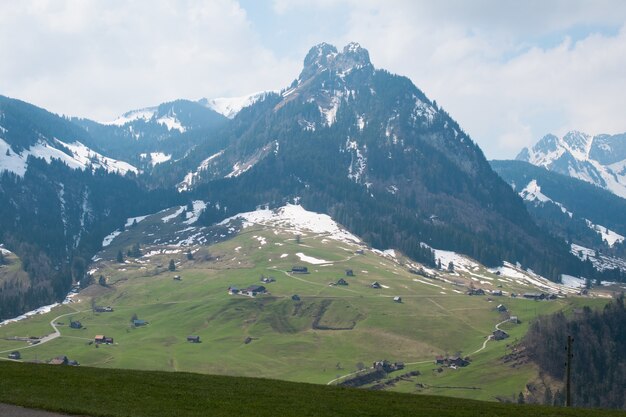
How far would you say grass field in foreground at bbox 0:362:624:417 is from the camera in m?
55.2

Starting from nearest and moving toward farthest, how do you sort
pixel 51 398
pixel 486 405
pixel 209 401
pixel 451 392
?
pixel 51 398, pixel 209 401, pixel 486 405, pixel 451 392

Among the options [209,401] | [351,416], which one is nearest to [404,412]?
[351,416]

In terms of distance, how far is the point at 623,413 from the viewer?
67.8m

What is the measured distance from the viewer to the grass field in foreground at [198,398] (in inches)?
2172

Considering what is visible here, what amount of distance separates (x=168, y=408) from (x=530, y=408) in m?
34.3

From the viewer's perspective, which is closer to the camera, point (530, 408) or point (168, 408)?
point (168, 408)

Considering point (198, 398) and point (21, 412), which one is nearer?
point (21, 412)

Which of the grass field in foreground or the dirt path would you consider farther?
the grass field in foreground

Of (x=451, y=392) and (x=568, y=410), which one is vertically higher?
(x=568, y=410)

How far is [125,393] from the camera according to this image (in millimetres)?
59531

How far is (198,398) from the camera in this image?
60.4 meters

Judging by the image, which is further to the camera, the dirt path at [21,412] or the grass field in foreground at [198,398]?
the grass field in foreground at [198,398]

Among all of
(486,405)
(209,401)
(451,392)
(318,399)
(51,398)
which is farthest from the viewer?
(451,392)

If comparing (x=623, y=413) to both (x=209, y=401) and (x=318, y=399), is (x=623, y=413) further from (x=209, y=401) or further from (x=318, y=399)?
(x=209, y=401)
